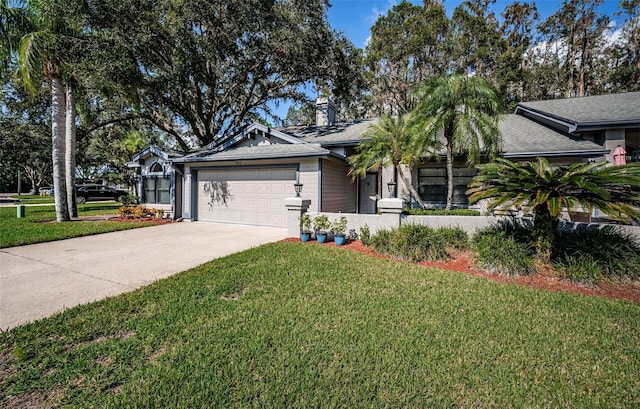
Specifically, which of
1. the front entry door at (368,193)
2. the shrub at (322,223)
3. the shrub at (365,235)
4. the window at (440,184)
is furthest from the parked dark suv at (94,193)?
the window at (440,184)

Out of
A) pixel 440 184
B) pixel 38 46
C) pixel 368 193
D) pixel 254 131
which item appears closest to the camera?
pixel 38 46

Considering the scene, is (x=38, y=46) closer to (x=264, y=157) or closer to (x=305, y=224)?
(x=264, y=157)

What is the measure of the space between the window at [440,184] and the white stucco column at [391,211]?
478cm

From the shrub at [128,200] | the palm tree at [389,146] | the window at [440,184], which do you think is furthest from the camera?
the shrub at [128,200]

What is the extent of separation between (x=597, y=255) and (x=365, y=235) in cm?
469

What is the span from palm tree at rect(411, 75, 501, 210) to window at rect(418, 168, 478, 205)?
239 centimetres

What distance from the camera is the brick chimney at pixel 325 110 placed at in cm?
1477

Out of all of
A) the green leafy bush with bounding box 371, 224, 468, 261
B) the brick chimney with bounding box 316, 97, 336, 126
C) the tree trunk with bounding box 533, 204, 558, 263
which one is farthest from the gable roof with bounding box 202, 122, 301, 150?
the tree trunk with bounding box 533, 204, 558, 263

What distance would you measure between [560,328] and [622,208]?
2930 mm

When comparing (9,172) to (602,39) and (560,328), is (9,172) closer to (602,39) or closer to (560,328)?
(560,328)

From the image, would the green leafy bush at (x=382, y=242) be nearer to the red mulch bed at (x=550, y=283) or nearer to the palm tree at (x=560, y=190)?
the red mulch bed at (x=550, y=283)

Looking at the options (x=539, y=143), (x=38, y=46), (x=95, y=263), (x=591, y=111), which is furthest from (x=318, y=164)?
(x=591, y=111)

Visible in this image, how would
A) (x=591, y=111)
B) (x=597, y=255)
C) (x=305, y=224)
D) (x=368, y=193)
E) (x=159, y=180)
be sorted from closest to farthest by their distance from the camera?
(x=597, y=255)
(x=305, y=224)
(x=591, y=111)
(x=159, y=180)
(x=368, y=193)

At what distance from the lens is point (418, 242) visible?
254 inches
